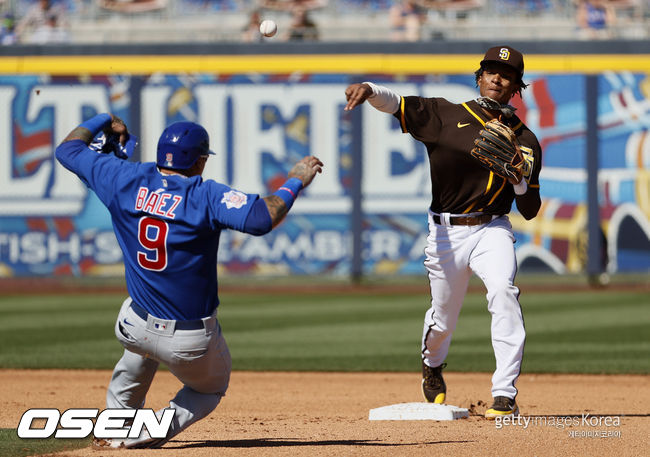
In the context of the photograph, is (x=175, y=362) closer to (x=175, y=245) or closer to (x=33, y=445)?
(x=175, y=245)

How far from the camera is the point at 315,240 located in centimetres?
1791

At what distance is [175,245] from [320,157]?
13205 mm

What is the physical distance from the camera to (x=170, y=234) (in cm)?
512

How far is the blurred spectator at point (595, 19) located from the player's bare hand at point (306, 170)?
15215 millimetres

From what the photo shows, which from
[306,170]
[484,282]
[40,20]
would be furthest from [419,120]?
[40,20]

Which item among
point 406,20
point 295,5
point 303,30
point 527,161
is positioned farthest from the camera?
point 295,5

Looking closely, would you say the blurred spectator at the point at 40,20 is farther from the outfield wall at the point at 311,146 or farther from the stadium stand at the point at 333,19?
the outfield wall at the point at 311,146

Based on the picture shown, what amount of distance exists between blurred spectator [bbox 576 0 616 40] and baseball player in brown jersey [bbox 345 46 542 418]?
13412mm

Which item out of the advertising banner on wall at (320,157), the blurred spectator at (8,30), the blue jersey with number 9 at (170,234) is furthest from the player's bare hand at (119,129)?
the blurred spectator at (8,30)

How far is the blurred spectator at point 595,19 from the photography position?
19828 millimetres

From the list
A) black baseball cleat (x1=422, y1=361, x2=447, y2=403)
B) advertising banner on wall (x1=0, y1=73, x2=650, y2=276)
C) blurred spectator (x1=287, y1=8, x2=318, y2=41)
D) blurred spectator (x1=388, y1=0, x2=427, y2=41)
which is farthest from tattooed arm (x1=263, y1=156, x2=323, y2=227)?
blurred spectator (x1=287, y1=8, x2=318, y2=41)

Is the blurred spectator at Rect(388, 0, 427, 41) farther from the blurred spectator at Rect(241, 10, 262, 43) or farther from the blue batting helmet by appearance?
the blue batting helmet

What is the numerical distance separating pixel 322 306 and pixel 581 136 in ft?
18.2

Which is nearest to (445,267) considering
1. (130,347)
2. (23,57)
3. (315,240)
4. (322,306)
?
(130,347)
